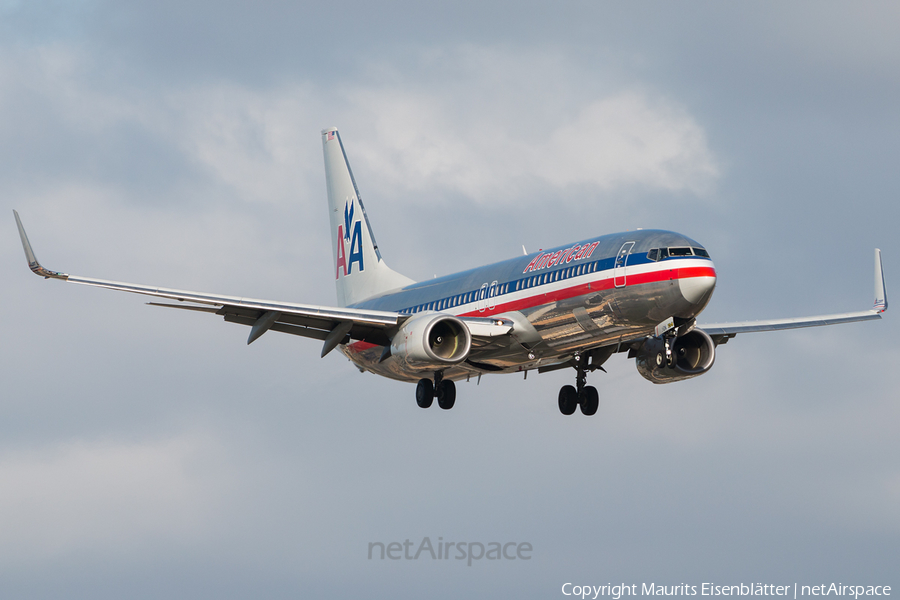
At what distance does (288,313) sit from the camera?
4228 centimetres

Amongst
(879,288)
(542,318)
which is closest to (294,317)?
(542,318)

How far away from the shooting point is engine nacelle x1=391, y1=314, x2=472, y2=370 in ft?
136

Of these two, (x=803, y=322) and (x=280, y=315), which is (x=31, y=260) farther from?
(x=803, y=322)

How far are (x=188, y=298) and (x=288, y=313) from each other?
410 cm

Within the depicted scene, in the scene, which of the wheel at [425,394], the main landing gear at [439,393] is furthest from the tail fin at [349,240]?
the main landing gear at [439,393]

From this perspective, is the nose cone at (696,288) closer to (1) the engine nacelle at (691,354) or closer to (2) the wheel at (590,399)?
(1) the engine nacelle at (691,354)

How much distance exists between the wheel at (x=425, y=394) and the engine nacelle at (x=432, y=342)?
289 cm

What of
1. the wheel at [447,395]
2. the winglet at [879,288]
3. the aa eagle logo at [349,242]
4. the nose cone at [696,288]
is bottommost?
the wheel at [447,395]

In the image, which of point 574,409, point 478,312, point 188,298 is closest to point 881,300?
point 574,409

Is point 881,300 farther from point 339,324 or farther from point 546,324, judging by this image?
point 339,324

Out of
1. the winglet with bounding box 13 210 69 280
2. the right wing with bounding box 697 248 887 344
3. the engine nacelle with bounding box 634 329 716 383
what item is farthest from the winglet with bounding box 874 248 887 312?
the winglet with bounding box 13 210 69 280

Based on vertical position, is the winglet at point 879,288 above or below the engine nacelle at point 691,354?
above

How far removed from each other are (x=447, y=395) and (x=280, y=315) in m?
7.45

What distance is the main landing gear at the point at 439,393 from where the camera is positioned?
45625mm
